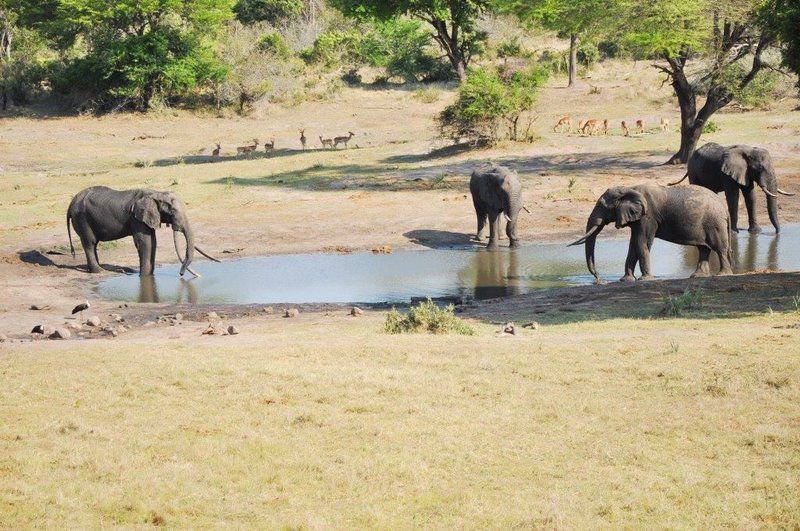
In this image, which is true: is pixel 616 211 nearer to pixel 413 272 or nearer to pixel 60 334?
pixel 413 272

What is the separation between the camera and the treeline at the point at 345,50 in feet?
105

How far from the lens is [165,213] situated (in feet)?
73.5

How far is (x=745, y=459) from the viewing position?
8.96 m

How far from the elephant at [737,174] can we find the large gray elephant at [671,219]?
17.9ft

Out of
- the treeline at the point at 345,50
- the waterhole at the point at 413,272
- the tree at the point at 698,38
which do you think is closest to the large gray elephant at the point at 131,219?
the waterhole at the point at 413,272

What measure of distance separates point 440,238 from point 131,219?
7154 mm

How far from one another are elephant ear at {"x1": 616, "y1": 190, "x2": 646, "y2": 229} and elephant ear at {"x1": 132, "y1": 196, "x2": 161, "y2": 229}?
908 cm

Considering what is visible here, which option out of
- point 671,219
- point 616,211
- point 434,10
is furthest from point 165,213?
point 434,10

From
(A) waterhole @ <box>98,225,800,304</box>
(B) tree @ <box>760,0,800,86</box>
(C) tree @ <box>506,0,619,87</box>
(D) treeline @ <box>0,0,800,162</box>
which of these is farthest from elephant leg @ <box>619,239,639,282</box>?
(C) tree @ <box>506,0,619,87</box>

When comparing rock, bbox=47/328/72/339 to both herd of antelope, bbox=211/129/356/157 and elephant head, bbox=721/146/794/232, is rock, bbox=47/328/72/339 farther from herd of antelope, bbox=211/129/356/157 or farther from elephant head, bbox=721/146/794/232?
herd of antelope, bbox=211/129/356/157

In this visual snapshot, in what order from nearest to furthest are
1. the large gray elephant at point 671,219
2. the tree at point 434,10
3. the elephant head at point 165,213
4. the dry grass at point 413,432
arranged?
the dry grass at point 413,432 → the large gray elephant at point 671,219 → the elephant head at point 165,213 → the tree at point 434,10

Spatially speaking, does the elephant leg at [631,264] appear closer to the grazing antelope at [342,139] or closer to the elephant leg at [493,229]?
the elephant leg at [493,229]

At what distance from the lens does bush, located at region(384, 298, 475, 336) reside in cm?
1441

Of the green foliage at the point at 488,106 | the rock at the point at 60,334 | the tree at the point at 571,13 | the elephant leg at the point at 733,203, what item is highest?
the tree at the point at 571,13
